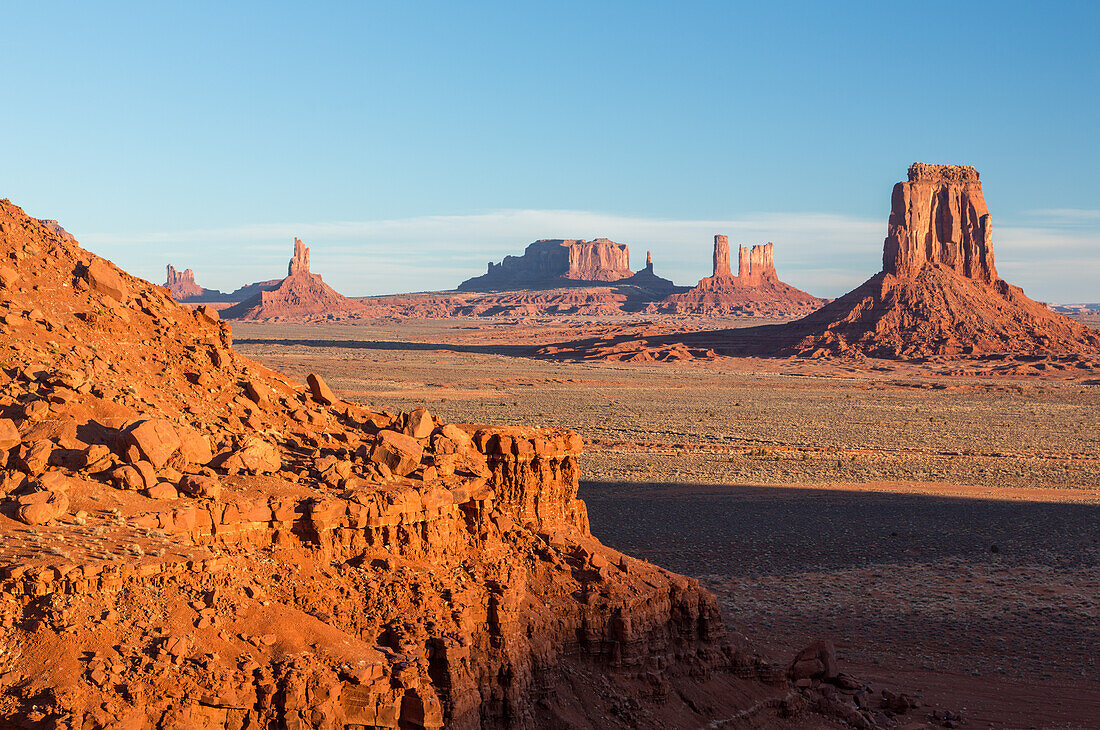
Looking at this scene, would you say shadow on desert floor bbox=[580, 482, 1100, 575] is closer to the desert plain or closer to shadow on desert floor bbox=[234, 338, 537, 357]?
the desert plain

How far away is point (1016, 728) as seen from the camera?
1278 centimetres

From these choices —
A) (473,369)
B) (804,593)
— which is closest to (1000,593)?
(804,593)

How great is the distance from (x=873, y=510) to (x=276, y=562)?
2287 cm

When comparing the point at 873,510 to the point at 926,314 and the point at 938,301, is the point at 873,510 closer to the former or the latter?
the point at 926,314

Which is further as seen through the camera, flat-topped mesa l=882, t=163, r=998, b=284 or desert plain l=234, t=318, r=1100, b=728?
flat-topped mesa l=882, t=163, r=998, b=284

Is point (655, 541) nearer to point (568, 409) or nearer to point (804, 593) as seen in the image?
point (804, 593)

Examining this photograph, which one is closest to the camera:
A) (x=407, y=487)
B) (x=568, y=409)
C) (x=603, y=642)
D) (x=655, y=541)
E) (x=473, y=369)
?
(x=407, y=487)

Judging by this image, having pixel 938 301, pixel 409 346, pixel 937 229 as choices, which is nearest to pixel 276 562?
pixel 938 301

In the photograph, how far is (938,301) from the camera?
105 meters

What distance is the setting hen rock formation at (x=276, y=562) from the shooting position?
693 cm

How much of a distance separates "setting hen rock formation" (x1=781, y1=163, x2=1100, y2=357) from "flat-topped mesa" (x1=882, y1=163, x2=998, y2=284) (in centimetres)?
11

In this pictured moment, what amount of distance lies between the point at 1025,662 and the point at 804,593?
4.30m

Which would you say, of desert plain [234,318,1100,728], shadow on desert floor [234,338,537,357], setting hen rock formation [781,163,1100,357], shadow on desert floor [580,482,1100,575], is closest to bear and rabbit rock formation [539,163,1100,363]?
setting hen rock formation [781,163,1100,357]

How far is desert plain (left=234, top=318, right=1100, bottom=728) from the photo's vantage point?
51.7 feet
